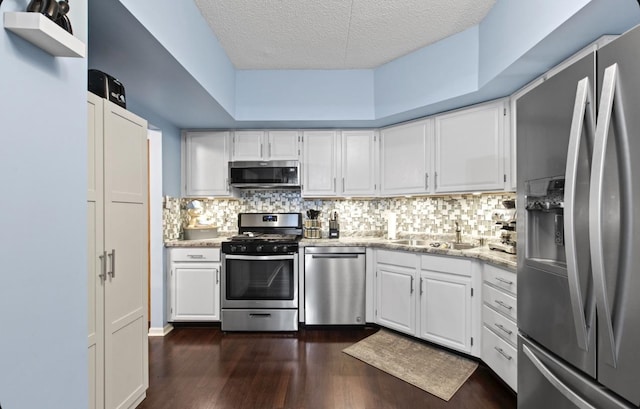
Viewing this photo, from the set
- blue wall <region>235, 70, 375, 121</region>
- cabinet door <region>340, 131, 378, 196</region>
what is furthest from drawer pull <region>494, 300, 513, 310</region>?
blue wall <region>235, 70, 375, 121</region>

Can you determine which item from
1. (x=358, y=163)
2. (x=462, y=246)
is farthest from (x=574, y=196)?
(x=358, y=163)

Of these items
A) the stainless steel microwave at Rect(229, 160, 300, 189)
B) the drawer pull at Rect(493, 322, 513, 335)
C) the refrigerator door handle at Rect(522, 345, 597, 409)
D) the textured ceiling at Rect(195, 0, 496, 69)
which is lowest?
the drawer pull at Rect(493, 322, 513, 335)

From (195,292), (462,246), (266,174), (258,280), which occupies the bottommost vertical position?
(195,292)

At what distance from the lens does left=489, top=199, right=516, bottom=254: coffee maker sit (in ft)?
7.69

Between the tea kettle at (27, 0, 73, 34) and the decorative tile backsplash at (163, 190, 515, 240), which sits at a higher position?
the tea kettle at (27, 0, 73, 34)

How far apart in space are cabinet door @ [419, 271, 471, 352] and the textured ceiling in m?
2.05

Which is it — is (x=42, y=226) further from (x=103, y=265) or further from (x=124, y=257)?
(x=124, y=257)

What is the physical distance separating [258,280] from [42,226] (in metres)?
2.32

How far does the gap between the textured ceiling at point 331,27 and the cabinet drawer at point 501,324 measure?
7.32ft

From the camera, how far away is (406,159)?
3201 mm

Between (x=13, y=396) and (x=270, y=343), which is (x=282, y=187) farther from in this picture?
(x=13, y=396)

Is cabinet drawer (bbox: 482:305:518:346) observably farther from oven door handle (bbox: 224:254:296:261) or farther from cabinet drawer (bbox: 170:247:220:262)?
cabinet drawer (bbox: 170:247:220:262)

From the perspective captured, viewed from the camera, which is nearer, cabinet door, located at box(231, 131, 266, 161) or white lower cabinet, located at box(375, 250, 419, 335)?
white lower cabinet, located at box(375, 250, 419, 335)

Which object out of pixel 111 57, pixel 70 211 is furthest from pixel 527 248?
pixel 111 57
